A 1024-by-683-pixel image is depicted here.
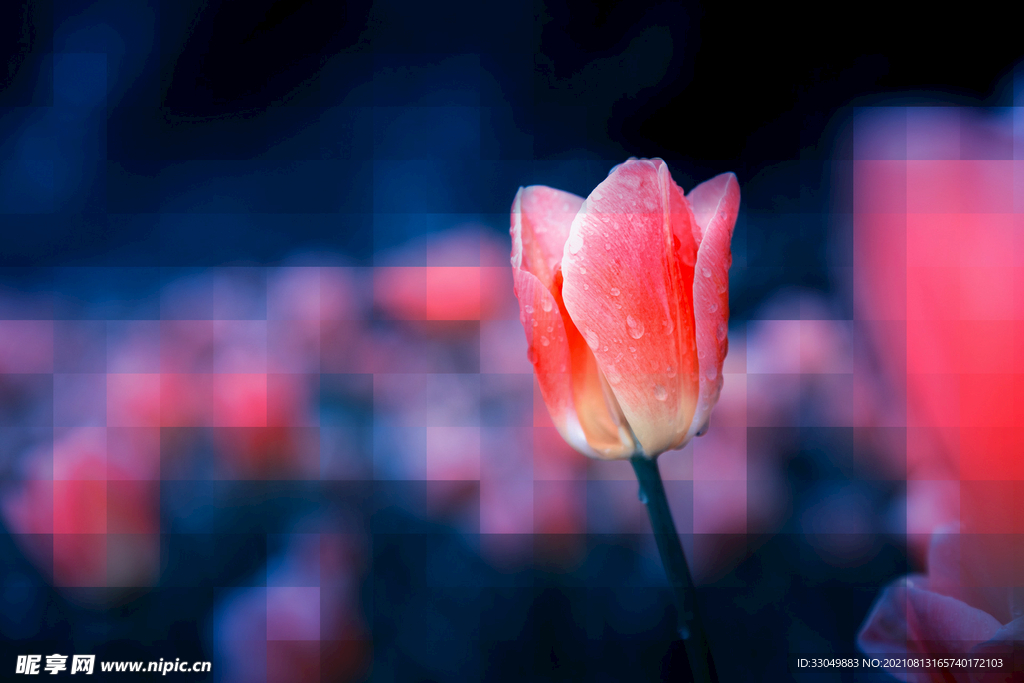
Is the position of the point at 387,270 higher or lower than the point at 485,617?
higher

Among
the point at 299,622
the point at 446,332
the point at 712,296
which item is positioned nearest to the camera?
the point at 712,296

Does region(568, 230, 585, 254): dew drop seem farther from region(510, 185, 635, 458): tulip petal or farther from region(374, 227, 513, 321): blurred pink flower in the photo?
region(374, 227, 513, 321): blurred pink flower

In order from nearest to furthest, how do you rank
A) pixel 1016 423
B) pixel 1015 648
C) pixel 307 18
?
1. pixel 1015 648
2. pixel 1016 423
3. pixel 307 18

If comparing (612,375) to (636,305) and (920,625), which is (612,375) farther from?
(920,625)

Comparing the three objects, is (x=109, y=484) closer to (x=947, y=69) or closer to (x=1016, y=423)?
(x=1016, y=423)

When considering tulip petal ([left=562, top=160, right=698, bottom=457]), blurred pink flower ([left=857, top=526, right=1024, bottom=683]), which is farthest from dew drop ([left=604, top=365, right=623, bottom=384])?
blurred pink flower ([left=857, top=526, right=1024, bottom=683])

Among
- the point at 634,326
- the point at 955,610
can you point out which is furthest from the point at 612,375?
the point at 955,610

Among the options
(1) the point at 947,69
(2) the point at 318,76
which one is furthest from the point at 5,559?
(1) the point at 947,69
